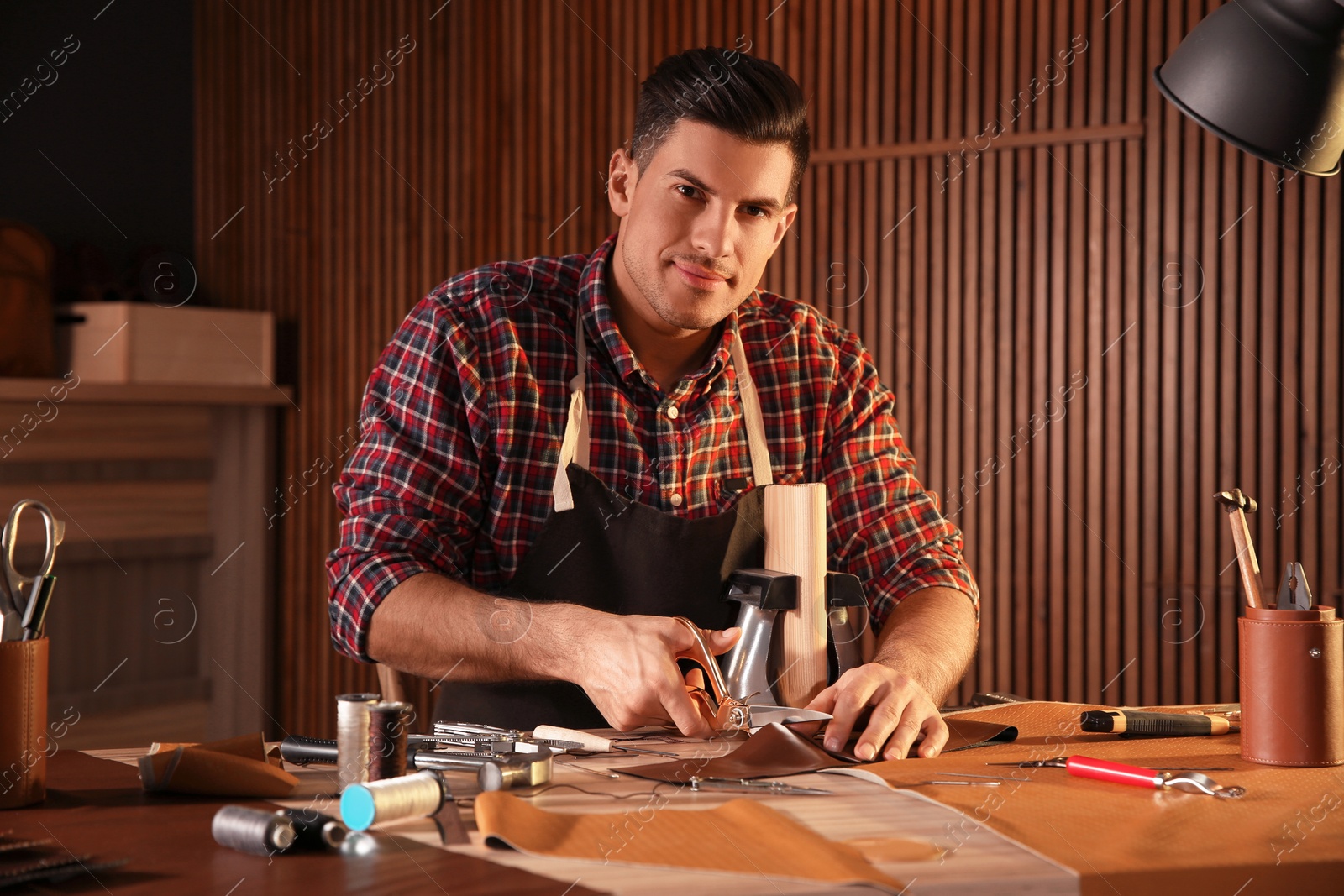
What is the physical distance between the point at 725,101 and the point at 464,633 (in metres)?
0.98

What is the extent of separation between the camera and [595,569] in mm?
2250

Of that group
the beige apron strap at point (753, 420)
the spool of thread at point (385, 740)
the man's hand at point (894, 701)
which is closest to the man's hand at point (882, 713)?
the man's hand at point (894, 701)

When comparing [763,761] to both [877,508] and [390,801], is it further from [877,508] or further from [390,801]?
[877,508]

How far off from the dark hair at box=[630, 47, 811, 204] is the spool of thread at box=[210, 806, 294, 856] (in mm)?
1409

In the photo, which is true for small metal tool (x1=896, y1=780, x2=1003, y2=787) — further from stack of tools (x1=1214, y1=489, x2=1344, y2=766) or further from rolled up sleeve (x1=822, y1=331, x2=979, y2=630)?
rolled up sleeve (x1=822, y1=331, x2=979, y2=630)

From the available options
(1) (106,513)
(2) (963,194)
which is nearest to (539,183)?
(2) (963,194)

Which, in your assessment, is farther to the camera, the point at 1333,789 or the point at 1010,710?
the point at 1010,710

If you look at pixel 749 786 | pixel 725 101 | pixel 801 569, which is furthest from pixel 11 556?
pixel 725 101

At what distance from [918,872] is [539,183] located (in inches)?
142

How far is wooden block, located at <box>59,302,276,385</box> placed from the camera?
3938mm

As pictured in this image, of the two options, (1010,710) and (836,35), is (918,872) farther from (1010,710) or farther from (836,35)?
(836,35)

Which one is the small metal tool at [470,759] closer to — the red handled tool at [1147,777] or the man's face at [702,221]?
the red handled tool at [1147,777]

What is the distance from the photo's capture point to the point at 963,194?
396 cm

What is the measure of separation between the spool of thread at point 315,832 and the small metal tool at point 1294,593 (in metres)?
1.12
